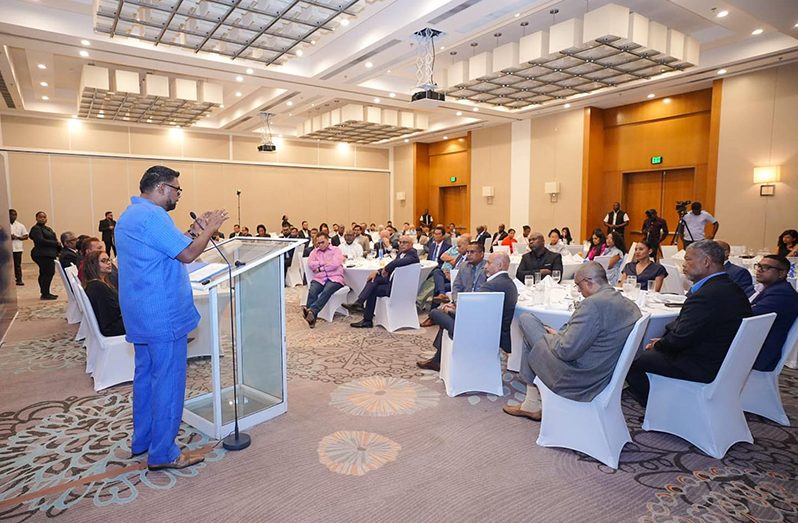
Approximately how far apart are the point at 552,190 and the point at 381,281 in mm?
9329

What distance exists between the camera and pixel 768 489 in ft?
9.58

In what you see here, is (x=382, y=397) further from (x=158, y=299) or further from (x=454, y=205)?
(x=454, y=205)

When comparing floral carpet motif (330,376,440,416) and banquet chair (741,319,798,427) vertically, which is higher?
banquet chair (741,319,798,427)

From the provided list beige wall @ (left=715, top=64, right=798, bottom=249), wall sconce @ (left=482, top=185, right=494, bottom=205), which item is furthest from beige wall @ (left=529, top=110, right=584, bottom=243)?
beige wall @ (left=715, top=64, right=798, bottom=249)

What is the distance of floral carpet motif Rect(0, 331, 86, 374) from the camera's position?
5.35 meters

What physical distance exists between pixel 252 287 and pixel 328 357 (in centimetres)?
215

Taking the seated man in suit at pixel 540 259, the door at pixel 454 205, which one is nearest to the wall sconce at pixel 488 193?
the door at pixel 454 205

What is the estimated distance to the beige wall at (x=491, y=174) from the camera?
1631cm

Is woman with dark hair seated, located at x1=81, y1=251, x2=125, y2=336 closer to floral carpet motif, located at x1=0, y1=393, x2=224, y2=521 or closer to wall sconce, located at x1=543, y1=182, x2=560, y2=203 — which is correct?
floral carpet motif, located at x1=0, y1=393, x2=224, y2=521

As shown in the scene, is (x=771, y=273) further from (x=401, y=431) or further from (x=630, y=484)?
(x=401, y=431)

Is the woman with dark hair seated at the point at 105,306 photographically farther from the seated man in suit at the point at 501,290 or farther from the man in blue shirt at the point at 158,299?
the seated man in suit at the point at 501,290

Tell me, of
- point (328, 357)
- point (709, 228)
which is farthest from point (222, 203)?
point (709, 228)

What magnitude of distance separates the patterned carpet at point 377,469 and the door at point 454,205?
15035 millimetres

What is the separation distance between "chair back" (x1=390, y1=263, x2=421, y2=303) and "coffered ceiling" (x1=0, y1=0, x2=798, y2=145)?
12.2ft
